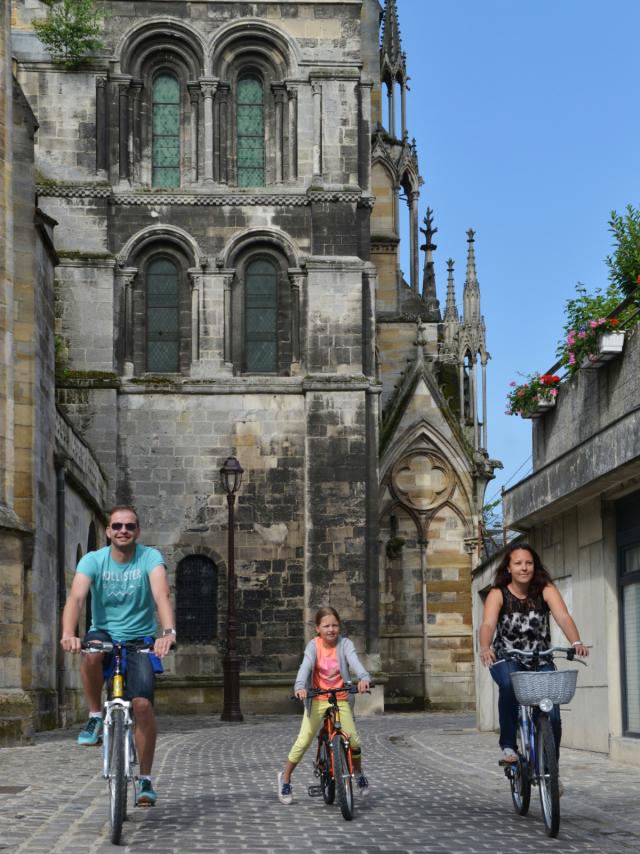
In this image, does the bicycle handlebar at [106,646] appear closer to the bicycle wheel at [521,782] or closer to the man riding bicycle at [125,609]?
the man riding bicycle at [125,609]

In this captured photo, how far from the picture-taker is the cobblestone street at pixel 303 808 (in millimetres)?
8750

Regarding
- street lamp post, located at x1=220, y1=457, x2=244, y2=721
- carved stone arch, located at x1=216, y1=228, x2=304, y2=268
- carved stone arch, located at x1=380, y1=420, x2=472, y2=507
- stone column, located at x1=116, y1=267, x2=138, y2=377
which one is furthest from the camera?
carved stone arch, located at x1=380, y1=420, x2=472, y2=507

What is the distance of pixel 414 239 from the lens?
39.9m

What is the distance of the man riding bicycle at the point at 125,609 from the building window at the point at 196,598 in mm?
23659

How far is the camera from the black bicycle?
29.2ft

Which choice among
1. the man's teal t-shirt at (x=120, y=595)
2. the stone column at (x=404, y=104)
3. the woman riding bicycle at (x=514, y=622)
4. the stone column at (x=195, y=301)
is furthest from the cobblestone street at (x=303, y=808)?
the stone column at (x=404, y=104)

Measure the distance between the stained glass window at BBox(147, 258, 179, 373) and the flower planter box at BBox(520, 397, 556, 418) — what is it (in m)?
14.8

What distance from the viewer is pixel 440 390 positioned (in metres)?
36.9

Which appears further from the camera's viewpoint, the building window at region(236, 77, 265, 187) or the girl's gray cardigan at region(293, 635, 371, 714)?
the building window at region(236, 77, 265, 187)

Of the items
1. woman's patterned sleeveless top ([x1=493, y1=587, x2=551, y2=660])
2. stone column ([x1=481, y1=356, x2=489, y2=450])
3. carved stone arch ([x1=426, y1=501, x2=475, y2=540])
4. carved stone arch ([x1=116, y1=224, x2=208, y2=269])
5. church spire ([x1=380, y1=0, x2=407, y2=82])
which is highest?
church spire ([x1=380, y1=0, x2=407, y2=82])

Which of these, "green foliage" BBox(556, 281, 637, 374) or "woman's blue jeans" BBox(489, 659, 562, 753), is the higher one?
"green foliage" BBox(556, 281, 637, 374)

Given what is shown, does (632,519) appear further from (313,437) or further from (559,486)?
(313,437)

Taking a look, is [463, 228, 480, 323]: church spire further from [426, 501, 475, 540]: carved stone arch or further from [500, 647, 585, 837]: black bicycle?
[500, 647, 585, 837]: black bicycle

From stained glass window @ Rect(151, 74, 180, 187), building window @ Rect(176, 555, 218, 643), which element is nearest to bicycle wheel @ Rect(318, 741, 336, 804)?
building window @ Rect(176, 555, 218, 643)
